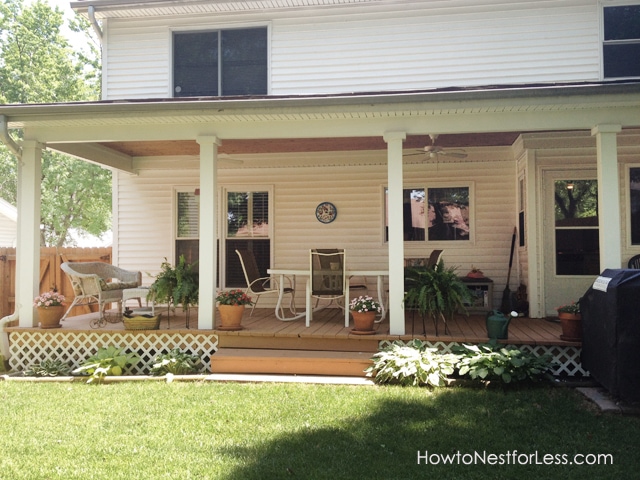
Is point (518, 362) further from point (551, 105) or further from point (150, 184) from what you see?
point (150, 184)

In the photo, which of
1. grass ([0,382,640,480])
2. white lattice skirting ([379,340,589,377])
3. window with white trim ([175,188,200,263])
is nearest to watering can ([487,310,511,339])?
white lattice skirting ([379,340,589,377])

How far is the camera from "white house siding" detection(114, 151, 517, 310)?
8.24 metres

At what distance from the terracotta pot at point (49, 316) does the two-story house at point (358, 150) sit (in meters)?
0.21

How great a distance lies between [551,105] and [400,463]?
3.89m

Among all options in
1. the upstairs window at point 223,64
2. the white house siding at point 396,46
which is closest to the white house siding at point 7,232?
the white house siding at point 396,46

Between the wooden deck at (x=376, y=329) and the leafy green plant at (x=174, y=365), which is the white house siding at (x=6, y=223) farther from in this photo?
the leafy green plant at (x=174, y=365)

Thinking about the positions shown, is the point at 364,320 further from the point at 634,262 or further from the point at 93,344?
the point at 634,262

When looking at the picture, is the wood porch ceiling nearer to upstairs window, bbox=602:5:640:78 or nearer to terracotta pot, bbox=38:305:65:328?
upstairs window, bbox=602:5:640:78

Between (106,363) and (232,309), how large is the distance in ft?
4.78

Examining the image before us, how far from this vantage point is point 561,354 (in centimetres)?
558

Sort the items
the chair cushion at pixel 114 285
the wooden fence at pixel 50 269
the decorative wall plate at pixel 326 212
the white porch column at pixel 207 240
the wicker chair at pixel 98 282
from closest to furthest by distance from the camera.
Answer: the white porch column at pixel 207 240
the wicker chair at pixel 98 282
the chair cushion at pixel 114 285
the decorative wall plate at pixel 326 212
the wooden fence at pixel 50 269

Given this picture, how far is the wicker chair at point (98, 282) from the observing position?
6984mm

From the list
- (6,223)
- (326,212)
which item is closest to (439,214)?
(326,212)

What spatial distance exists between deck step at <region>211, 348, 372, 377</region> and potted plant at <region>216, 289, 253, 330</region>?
0.43 m
